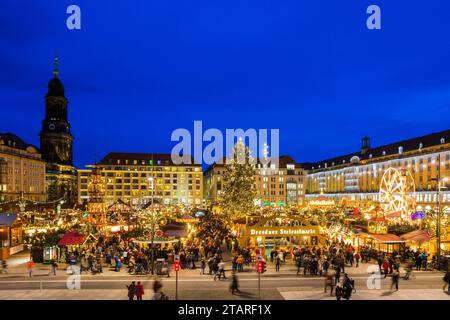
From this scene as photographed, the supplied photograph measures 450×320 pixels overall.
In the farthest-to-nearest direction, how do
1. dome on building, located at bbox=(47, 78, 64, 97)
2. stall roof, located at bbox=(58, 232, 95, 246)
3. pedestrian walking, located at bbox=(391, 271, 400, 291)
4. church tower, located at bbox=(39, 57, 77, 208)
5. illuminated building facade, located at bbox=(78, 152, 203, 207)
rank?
dome on building, located at bbox=(47, 78, 64, 97)
church tower, located at bbox=(39, 57, 77, 208)
illuminated building facade, located at bbox=(78, 152, 203, 207)
stall roof, located at bbox=(58, 232, 95, 246)
pedestrian walking, located at bbox=(391, 271, 400, 291)

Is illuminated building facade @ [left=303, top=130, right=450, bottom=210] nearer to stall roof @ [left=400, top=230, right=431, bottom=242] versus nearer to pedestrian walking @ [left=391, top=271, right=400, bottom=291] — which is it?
stall roof @ [left=400, top=230, right=431, bottom=242]

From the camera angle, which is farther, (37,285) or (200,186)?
(200,186)

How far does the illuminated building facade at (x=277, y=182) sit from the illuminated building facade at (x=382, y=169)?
9069 millimetres

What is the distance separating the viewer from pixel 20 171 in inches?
3725

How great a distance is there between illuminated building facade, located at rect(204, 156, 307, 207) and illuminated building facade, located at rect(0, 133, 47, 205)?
1982 inches

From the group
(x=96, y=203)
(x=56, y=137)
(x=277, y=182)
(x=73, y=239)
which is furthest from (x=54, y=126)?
(x=73, y=239)

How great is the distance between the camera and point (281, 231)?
3128 centimetres

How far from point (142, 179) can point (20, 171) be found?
4165 centimetres

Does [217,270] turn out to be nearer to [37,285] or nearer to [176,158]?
[37,285]

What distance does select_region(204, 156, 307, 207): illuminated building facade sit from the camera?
125000mm

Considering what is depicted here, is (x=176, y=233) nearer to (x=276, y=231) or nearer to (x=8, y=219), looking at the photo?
(x=276, y=231)

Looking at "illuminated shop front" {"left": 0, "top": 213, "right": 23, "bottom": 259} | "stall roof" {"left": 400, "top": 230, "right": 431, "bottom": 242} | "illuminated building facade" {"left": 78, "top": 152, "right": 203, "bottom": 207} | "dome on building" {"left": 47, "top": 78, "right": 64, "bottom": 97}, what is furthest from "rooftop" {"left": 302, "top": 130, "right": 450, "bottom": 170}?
"dome on building" {"left": 47, "top": 78, "right": 64, "bottom": 97}
